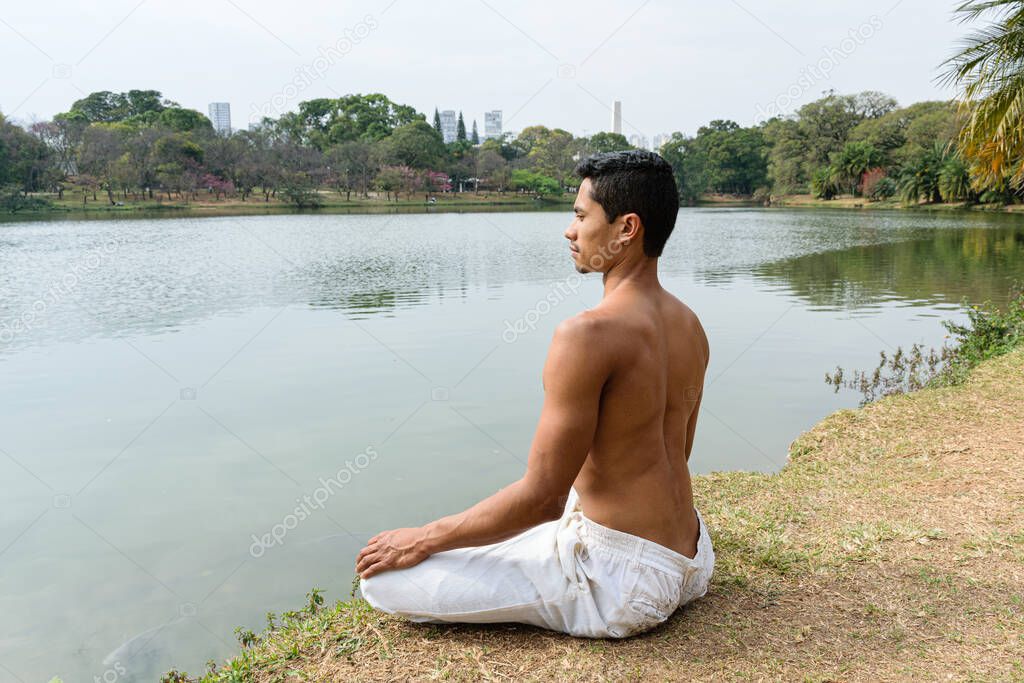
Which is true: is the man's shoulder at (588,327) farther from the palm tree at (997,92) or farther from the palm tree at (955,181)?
the palm tree at (955,181)

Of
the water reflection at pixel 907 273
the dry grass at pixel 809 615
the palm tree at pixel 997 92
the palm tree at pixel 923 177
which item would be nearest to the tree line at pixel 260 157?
the palm tree at pixel 923 177

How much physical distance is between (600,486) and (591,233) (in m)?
0.88

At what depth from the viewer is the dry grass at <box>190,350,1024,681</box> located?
104 inches

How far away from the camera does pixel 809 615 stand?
3.01 meters

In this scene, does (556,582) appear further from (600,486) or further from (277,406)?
(277,406)

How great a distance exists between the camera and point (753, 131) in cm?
8681

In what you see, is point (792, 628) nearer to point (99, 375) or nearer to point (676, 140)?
point (99, 375)

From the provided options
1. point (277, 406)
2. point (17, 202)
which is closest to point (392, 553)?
point (277, 406)

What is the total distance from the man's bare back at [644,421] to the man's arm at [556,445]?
0.24 feet

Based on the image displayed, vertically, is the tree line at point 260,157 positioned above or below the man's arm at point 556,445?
above

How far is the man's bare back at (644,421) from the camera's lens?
2488 mm

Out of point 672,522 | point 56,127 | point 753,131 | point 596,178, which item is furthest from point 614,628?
point 753,131

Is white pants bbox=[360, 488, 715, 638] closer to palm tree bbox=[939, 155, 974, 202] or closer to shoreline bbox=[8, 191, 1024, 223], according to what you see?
shoreline bbox=[8, 191, 1024, 223]

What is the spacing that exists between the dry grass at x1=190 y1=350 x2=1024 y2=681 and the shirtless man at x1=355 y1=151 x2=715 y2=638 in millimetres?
149
